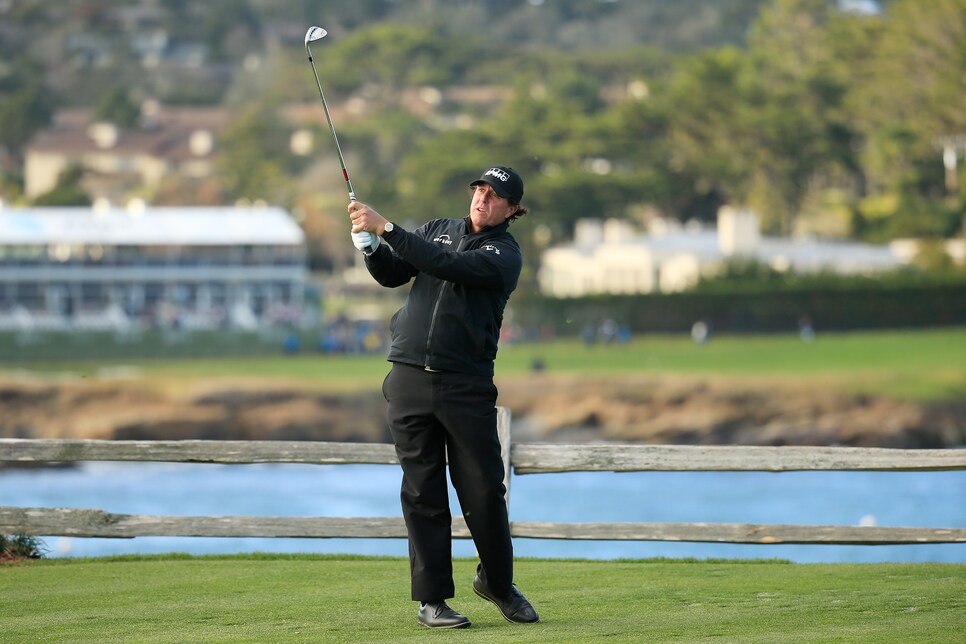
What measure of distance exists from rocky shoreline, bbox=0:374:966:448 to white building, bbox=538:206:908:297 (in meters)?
13.5

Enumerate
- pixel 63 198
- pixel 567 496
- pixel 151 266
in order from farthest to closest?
pixel 63 198 < pixel 151 266 < pixel 567 496

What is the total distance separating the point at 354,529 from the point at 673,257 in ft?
208

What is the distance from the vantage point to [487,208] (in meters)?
7.55

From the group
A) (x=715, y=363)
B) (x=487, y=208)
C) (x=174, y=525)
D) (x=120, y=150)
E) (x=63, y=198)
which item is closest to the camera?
(x=487, y=208)

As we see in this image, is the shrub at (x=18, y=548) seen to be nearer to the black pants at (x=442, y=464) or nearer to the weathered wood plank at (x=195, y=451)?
the weathered wood plank at (x=195, y=451)

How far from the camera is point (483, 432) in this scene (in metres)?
7.43

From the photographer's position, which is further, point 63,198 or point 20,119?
point 20,119

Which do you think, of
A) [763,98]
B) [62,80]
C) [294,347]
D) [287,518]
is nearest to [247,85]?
[62,80]

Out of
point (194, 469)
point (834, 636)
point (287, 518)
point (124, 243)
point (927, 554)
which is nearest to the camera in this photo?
point (834, 636)

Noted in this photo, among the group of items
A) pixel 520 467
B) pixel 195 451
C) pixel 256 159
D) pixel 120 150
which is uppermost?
pixel 120 150

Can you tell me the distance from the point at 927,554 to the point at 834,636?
62.1ft

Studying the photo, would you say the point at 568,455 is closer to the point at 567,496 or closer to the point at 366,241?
the point at 366,241

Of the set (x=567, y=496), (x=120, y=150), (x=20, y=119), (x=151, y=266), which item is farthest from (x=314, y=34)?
(x=120, y=150)

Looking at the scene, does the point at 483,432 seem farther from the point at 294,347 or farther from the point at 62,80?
the point at 62,80
